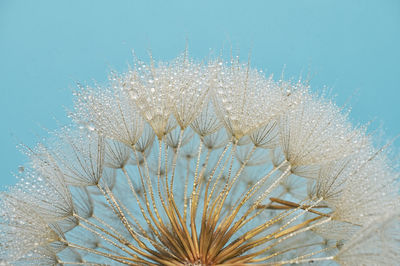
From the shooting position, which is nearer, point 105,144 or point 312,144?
point 312,144

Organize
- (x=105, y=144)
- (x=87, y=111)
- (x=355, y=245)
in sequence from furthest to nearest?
(x=105, y=144) < (x=87, y=111) < (x=355, y=245)

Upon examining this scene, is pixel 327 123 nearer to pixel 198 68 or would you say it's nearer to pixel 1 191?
pixel 198 68

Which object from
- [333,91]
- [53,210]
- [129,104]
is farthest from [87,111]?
[333,91]

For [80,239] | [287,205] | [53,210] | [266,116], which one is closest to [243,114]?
[266,116]

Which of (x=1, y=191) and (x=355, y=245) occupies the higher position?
(x=1, y=191)

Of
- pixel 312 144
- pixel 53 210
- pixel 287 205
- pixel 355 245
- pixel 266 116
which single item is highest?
pixel 266 116

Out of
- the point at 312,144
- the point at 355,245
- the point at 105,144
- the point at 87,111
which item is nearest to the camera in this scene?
the point at 355,245

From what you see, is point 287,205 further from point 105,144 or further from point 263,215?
point 105,144
